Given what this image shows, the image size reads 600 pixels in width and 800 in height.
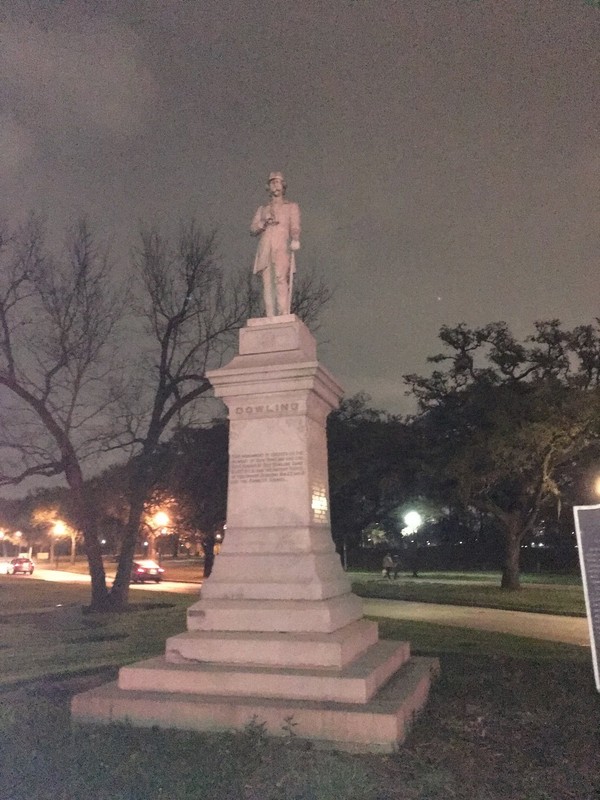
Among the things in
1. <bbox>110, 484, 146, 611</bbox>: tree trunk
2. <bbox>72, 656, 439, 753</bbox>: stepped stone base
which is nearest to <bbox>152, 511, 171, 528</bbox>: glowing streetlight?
<bbox>110, 484, 146, 611</bbox>: tree trunk

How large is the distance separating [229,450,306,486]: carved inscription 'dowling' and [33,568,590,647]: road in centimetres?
793

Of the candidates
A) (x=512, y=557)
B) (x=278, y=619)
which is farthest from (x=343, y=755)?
(x=512, y=557)

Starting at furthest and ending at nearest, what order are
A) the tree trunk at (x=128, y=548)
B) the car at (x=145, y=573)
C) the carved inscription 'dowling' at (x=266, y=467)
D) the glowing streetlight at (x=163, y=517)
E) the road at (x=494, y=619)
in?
the glowing streetlight at (x=163, y=517) → the car at (x=145, y=573) → the tree trunk at (x=128, y=548) → the road at (x=494, y=619) → the carved inscription 'dowling' at (x=266, y=467)

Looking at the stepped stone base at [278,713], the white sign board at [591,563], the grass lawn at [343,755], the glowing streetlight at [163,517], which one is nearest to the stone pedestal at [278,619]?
the stepped stone base at [278,713]

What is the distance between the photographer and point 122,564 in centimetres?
2059

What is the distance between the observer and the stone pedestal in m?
6.39

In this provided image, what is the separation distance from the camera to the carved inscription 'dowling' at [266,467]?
8180 millimetres

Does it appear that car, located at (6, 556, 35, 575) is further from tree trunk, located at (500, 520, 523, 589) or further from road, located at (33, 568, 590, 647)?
road, located at (33, 568, 590, 647)

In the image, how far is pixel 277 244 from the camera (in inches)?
360

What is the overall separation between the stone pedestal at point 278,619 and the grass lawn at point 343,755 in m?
0.24

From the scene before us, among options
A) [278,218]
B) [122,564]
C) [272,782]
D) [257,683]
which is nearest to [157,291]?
[122,564]

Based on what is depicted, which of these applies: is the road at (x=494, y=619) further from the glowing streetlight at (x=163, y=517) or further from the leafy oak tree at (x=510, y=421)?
the glowing streetlight at (x=163, y=517)

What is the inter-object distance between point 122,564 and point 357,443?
56.5ft

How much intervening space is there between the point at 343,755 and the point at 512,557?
25.9 m
